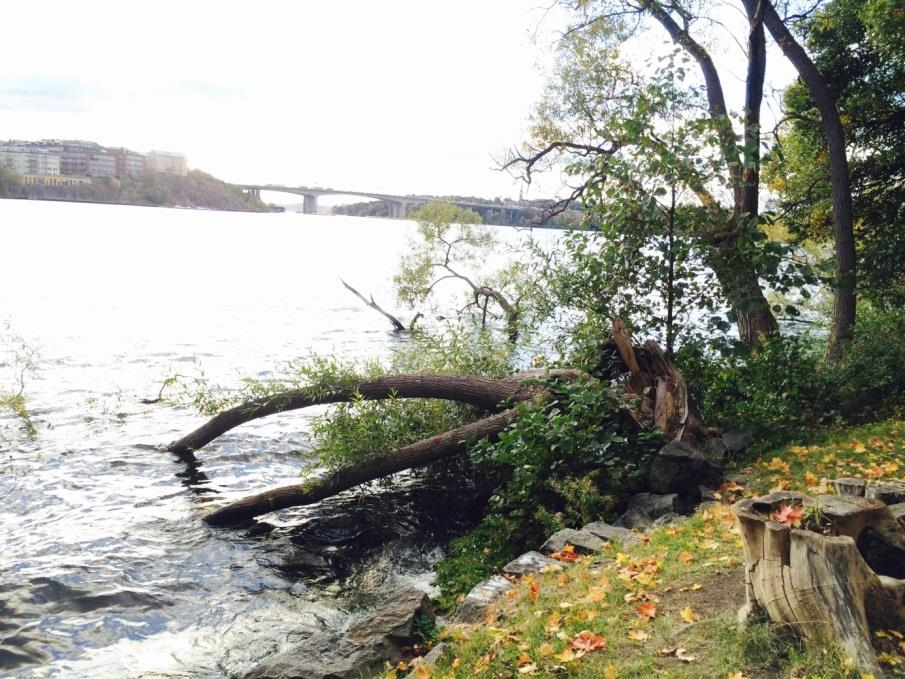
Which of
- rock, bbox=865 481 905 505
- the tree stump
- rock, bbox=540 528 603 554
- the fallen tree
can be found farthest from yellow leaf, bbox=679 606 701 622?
the fallen tree

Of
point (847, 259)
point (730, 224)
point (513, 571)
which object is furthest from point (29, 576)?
point (847, 259)

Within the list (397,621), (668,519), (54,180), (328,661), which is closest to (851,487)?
(668,519)

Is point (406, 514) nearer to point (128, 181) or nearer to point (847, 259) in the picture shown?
point (847, 259)

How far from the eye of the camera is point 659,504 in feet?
28.3

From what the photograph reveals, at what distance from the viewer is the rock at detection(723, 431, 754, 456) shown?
10086mm

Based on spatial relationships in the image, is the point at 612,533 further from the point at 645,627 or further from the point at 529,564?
the point at 645,627

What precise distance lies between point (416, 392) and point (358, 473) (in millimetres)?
1524

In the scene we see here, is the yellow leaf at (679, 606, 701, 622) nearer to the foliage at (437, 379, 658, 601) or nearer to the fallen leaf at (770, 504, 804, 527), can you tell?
the fallen leaf at (770, 504, 804, 527)

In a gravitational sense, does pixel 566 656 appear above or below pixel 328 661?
above

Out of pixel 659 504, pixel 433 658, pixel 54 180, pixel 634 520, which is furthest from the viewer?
pixel 54 180

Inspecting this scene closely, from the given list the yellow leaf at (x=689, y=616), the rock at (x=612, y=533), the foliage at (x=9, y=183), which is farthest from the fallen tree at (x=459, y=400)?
the foliage at (x=9, y=183)

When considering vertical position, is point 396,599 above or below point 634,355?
below

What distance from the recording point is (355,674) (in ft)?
20.7

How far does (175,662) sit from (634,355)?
279 inches
